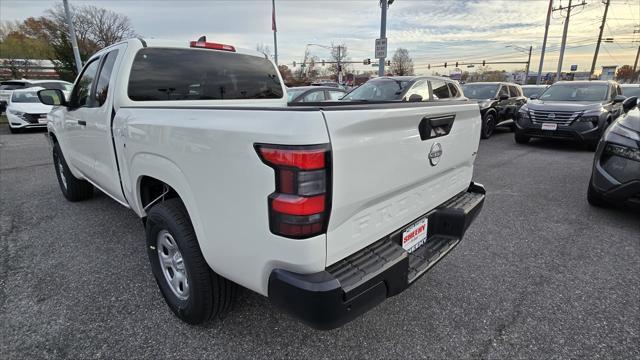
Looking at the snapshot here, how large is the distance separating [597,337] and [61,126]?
551 centimetres

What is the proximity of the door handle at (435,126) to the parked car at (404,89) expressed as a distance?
186 inches

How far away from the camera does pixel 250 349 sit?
2051 mm

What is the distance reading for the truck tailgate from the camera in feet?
4.84

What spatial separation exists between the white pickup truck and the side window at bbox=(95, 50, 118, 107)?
0.03m

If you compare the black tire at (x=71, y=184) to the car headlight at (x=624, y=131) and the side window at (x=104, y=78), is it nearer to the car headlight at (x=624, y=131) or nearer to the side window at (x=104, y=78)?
the side window at (x=104, y=78)

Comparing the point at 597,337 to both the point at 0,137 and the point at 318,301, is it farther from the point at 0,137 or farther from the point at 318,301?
the point at 0,137

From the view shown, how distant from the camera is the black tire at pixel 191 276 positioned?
1940 millimetres

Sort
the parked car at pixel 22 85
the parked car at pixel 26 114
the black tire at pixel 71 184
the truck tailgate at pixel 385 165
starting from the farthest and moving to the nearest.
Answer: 1. the parked car at pixel 22 85
2. the parked car at pixel 26 114
3. the black tire at pixel 71 184
4. the truck tailgate at pixel 385 165

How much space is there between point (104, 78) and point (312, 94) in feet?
21.5

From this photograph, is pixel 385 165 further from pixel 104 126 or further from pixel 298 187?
pixel 104 126

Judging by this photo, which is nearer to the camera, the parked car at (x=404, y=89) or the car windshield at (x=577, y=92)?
the parked car at (x=404, y=89)

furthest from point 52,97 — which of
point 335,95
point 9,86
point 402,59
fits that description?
point 402,59

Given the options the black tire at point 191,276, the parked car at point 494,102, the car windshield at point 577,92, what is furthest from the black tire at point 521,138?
the black tire at point 191,276

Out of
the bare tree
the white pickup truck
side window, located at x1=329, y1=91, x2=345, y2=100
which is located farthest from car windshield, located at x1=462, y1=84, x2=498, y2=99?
the bare tree
